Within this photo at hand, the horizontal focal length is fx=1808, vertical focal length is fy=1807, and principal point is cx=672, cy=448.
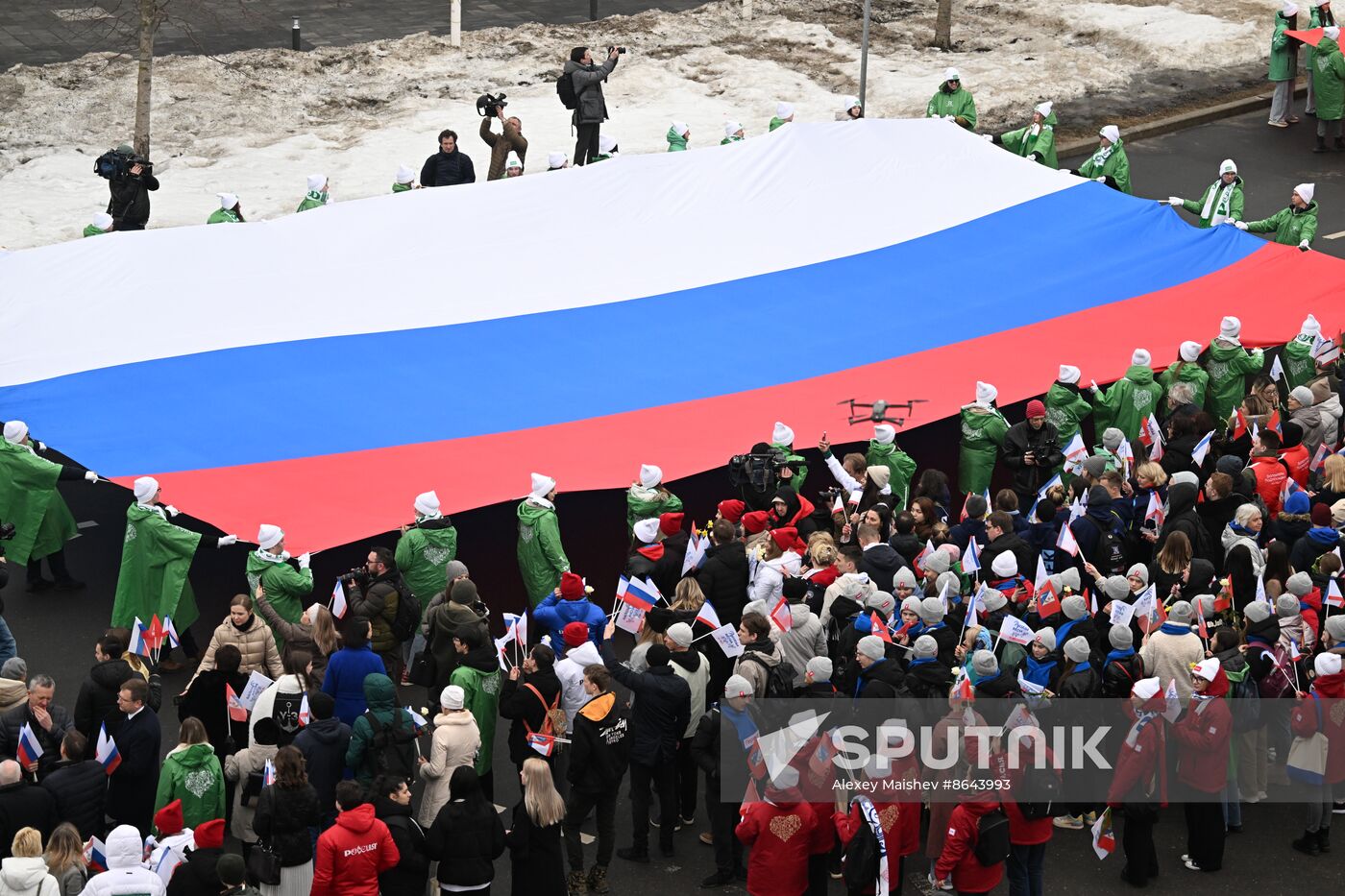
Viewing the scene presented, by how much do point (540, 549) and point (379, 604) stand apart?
1.33 meters

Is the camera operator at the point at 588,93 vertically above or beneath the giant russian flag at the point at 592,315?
above

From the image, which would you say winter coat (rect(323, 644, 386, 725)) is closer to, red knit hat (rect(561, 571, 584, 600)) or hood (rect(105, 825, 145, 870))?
red knit hat (rect(561, 571, 584, 600))

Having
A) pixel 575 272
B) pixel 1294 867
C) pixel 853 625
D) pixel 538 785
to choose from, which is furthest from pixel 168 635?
pixel 1294 867

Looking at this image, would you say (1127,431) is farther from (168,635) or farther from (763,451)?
(168,635)

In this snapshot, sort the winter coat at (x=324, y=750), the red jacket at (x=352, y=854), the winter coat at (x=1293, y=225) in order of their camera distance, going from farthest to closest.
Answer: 1. the winter coat at (x=1293, y=225)
2. the winter coat at (x=324, y=750)
3. the red jacket at (x=352, y=854)

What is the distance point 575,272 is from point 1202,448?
212 inches

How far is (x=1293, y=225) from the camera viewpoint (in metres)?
16.8

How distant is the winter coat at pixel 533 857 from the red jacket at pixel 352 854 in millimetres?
815

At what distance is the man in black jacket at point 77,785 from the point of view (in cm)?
902

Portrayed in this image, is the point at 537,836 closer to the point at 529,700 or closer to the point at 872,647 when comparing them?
the point at 529,700

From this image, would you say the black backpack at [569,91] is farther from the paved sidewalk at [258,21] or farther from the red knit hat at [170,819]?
the red knit hat at [170,819]

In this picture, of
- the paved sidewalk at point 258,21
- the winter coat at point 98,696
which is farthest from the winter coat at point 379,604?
the paved sidewalk at point 258,21

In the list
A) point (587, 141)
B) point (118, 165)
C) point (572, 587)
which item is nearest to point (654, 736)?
point (572, 587)

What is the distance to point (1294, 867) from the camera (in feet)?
33.7
